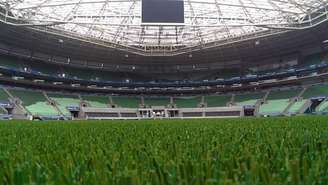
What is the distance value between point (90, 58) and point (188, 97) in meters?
19.1

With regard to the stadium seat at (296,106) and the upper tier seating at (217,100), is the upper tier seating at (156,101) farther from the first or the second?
the stadium seat at (296,106)

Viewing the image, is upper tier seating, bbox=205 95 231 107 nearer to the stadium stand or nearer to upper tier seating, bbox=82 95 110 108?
the stadium stand

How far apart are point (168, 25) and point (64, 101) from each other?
92.7 feet

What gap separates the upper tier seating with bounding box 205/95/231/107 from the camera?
61222 mm

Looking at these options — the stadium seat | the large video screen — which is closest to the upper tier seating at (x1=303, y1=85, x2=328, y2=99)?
the stadium seat

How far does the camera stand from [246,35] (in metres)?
50.0

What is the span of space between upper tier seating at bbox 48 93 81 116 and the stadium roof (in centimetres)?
1175

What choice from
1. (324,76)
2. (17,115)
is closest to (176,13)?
(17,115)

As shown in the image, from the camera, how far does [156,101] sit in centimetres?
6700

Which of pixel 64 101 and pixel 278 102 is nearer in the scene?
pixel 278 102

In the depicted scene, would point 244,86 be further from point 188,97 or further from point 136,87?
point 136,87

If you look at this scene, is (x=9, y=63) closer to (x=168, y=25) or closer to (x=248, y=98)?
(x=168, y=25)

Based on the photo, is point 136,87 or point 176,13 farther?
point 136,87

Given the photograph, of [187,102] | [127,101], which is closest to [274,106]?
[187,102]
